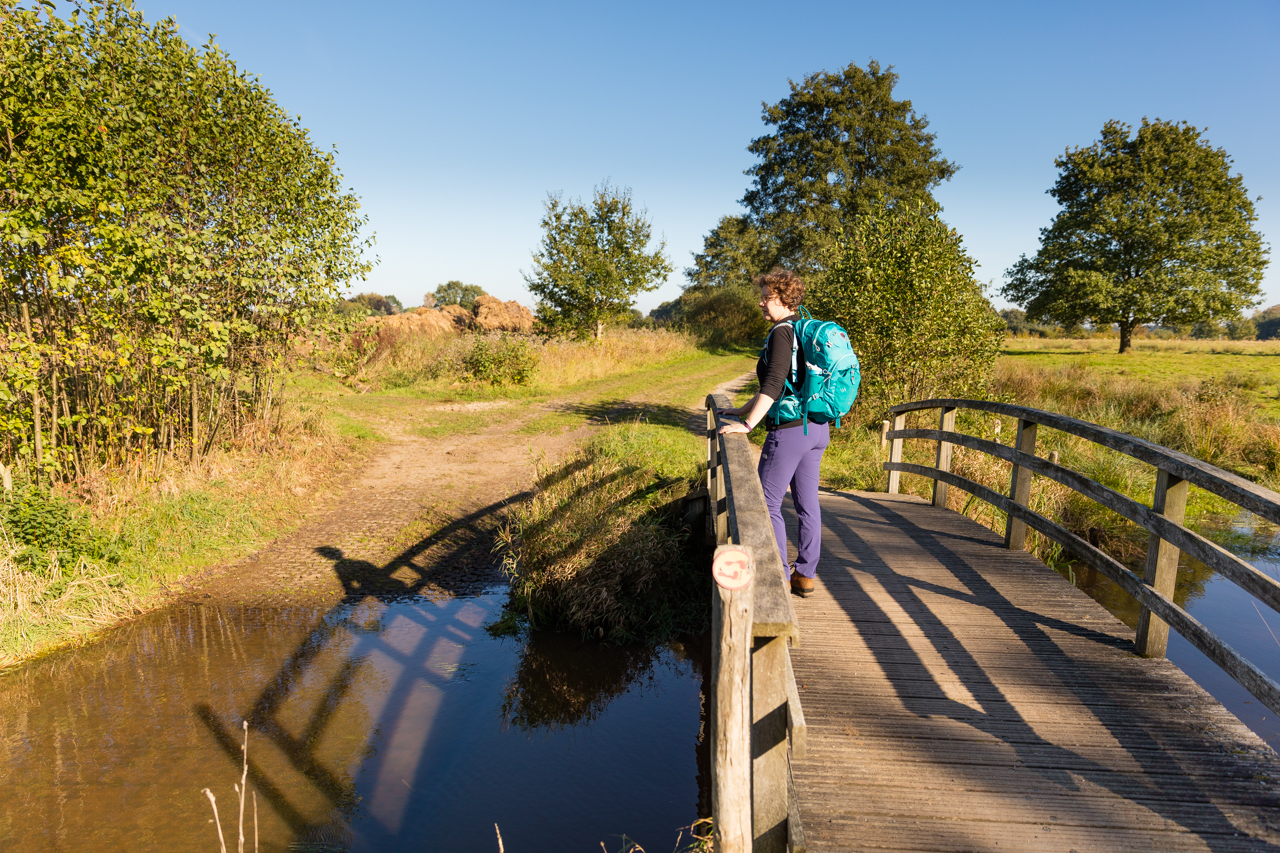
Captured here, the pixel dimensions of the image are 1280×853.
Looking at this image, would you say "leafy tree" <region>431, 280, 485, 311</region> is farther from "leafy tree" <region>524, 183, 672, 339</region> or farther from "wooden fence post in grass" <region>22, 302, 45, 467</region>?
"wooden fence post in grass" <region>22, 302, 45, 467</region>

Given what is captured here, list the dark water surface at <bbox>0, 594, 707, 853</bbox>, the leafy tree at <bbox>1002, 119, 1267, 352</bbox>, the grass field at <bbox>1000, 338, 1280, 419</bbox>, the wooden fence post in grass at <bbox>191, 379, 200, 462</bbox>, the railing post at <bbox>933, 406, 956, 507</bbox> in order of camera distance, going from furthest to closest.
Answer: the leafy tree at <bbox>1002, 119, 1267, 352</bbox> → the grass field at <bbox>1000, 338, 1280, 419</bbox> → the wooden fence post in grass at <bbox>191, 379, 200, 462</bbox> → the railing post at <bbox>933, 406, 956, 507</bbox> → the dark water surface at <bbox>0, 594, 707, 853</bbox>

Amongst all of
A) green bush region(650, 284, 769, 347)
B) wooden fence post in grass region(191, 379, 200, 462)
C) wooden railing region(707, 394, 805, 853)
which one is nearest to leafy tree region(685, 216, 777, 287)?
green bush region(650, 284, 769, 347)

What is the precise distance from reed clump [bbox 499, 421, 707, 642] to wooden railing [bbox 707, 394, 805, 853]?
4.54m

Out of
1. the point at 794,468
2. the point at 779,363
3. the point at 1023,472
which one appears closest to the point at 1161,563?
the point at 1023,472

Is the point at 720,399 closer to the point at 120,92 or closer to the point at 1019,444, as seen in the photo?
the point at 1019,444

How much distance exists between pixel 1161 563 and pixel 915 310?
8795 millimetres

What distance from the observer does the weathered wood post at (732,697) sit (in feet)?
7.32

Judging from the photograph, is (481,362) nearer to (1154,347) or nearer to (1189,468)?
(1189,468)

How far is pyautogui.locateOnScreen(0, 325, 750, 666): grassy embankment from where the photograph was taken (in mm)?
6324

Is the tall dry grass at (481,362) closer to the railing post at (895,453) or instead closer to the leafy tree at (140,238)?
the leafy tree at (140,238)

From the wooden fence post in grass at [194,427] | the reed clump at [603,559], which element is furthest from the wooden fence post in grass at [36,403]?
the reed clump at [603,559]

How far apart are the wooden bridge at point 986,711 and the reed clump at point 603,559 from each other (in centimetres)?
239

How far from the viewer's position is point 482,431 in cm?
1380

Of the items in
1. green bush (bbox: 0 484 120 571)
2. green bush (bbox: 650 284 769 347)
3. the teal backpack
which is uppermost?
green bush (bbox: 650 284 769 347)
